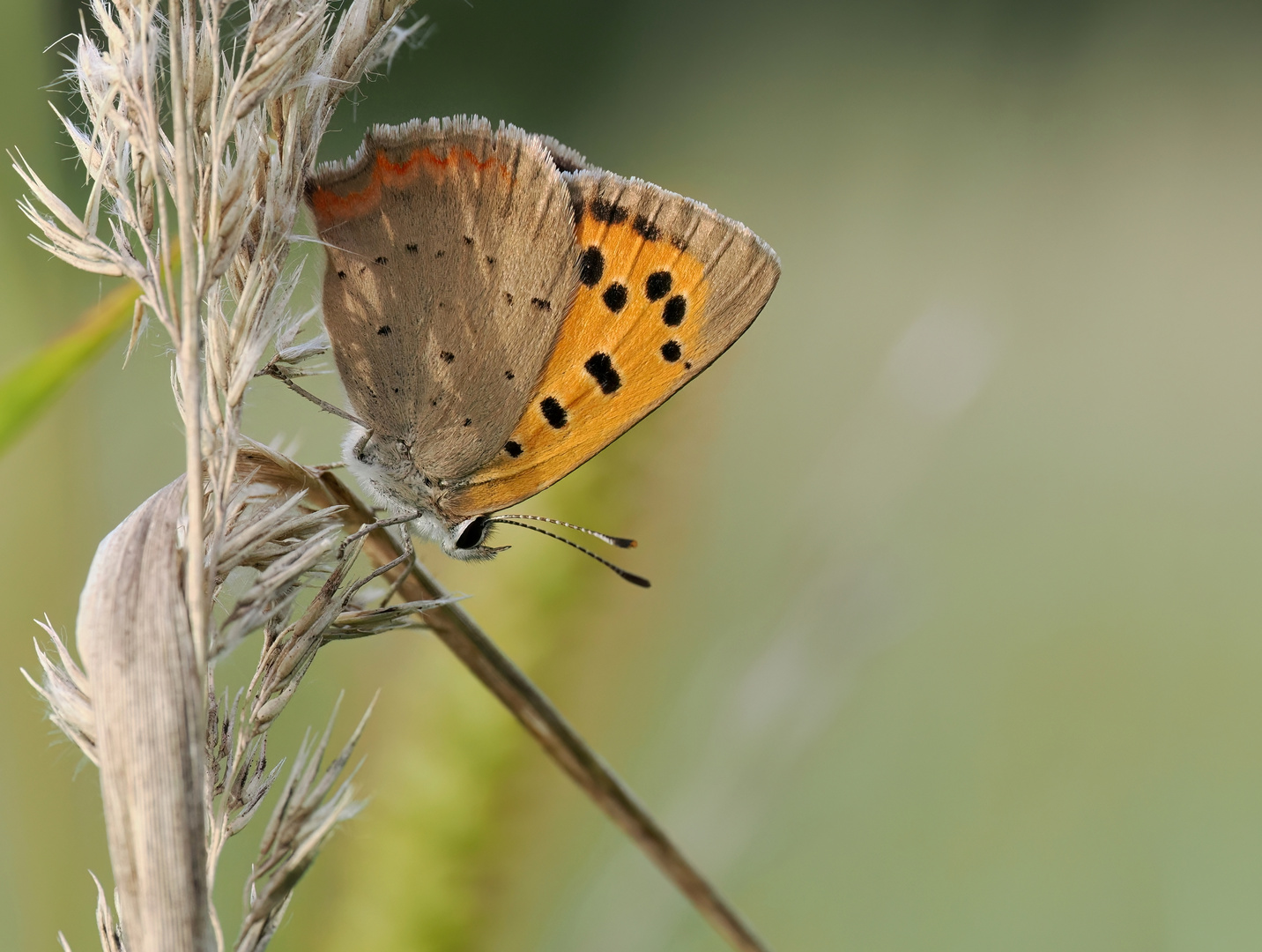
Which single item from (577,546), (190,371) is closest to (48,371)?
(190,371)

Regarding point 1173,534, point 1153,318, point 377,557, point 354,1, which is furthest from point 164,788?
point 1153,318

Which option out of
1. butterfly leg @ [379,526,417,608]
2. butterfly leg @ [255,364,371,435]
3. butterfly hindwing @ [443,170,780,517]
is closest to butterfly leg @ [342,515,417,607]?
butterfly leg @ [379,526,417,608]

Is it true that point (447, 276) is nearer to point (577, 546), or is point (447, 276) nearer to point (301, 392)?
point (301, 392)

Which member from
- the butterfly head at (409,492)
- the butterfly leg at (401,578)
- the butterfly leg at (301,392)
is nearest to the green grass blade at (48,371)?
the butterfly leg at (301,392)

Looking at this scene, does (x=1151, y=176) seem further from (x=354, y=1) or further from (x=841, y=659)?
(x=354, y=1)

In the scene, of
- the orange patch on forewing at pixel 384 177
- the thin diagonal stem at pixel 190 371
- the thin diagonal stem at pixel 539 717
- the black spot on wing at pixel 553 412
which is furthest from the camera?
the black spot on wing at pixel 553 412

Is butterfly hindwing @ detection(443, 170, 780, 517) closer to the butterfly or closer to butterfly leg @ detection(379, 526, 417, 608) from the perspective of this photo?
the butterfly

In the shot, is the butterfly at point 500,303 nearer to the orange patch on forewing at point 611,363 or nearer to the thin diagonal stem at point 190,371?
the orange patch on forewing at point 611,363
